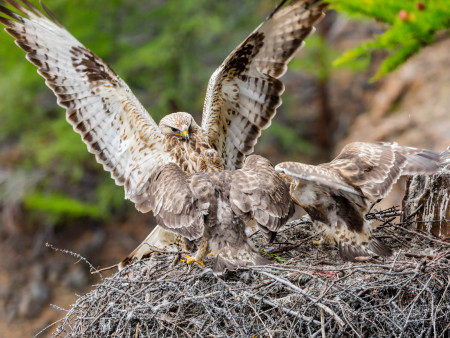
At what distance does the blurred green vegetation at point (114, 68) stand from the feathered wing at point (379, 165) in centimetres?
768

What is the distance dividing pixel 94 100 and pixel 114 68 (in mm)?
7194

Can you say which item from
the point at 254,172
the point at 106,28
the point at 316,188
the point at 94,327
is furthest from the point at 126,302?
the point at 106,28

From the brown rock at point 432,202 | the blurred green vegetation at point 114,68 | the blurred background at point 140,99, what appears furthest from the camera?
the blurred green vegetation at point 114,68

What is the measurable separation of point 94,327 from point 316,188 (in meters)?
2.10

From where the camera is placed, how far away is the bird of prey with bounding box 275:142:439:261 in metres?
4.68

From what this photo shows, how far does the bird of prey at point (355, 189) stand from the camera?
15.4 ft

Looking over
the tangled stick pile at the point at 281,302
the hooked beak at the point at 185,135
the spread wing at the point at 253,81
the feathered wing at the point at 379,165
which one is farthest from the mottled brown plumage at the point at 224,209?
the spread wing at the point at 253,81

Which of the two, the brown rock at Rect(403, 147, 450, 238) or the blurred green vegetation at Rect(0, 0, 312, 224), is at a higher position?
the blurred green vegetation at Rect(0, 0, 312, 224)

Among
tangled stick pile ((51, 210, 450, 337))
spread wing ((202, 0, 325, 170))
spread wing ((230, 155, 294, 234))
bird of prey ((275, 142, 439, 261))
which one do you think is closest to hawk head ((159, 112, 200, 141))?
spread wing ((202, 0, 325, 170))

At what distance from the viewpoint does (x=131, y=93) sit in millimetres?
5711

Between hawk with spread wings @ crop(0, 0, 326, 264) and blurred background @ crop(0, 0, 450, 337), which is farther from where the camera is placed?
blurred background @ crop(0, 0, 450, 337)

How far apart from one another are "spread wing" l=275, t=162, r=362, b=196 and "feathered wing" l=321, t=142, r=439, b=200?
0.09m

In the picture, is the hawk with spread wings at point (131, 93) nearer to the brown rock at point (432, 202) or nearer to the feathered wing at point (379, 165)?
the feathered wing at point (379, 165)

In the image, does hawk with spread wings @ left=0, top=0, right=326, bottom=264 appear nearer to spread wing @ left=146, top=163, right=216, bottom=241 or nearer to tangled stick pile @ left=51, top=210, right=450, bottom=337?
spread wing @ left=146, top=163, right=216, bottom=241
